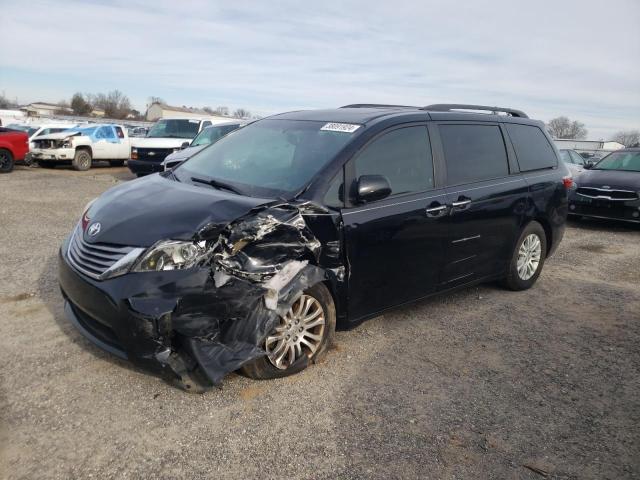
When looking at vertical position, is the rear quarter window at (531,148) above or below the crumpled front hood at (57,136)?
above

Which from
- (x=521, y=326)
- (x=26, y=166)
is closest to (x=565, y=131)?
(x=26, y=166)

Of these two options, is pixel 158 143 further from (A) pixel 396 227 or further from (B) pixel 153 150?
(A) pixel 396 227

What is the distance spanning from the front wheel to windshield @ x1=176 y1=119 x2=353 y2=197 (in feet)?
8.42

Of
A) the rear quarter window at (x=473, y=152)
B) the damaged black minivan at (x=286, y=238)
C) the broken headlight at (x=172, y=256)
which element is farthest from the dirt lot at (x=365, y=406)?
the rear quarter window at (x=473, y=152)

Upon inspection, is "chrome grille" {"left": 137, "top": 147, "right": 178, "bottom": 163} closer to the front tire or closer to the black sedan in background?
the black sedan in background

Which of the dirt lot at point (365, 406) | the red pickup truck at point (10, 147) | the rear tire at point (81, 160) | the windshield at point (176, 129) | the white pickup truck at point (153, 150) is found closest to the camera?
the dirt lot at point (365, 406)

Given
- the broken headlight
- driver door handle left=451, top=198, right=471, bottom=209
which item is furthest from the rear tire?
the broken headlight

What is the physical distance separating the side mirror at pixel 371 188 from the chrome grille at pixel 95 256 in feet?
5.06

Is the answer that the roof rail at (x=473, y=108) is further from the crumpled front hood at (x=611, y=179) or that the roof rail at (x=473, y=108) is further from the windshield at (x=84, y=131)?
the windshield at (x=84, y=131)

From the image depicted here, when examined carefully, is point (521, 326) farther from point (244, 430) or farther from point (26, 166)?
point (26, 166)

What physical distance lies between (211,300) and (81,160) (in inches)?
642

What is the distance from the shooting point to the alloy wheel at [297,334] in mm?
3328

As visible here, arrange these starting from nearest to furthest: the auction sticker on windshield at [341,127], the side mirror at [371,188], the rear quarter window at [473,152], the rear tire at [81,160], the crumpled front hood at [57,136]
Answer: the side mirror at [371,188] < the auction sticker on windshield at [341,127] < the rear quarter window at [473,152] < the crumpled front hood at [57,136] < the rear tire at [81,160]

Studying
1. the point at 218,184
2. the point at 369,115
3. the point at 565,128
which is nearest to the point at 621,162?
the point at 369,115
